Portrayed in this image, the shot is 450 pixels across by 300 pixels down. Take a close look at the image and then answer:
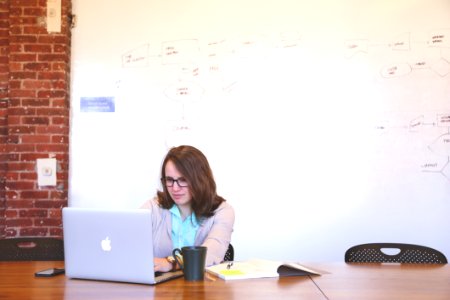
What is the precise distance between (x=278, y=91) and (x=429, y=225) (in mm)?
1411

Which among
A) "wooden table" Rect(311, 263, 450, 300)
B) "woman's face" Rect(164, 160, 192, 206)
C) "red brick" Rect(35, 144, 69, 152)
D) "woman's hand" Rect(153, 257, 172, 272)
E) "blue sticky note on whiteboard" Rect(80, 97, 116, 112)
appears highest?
"blue sticky note on whiteboard" Rect(80, 97, 116, 112)

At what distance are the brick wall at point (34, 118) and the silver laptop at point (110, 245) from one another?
192 cm

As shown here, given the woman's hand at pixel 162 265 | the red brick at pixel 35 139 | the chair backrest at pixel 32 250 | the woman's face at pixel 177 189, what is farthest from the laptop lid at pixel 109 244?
the red brick at pixel 35 139

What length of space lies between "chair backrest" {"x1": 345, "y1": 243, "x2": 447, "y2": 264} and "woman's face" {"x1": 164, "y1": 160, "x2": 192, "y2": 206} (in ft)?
2.86

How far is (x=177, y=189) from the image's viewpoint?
258 cm

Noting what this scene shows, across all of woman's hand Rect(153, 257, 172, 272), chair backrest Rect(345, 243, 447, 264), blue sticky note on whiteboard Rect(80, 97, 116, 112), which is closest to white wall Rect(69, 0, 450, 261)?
blue sticky note on whiteboard Rect(80, 97, 116, 112)

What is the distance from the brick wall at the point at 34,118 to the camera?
380 cm

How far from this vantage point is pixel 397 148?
3662 millimetres

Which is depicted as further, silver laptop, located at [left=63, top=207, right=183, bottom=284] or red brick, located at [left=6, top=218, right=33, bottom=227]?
red brick, located at [left=6, top=218, right=33, bottom=227]

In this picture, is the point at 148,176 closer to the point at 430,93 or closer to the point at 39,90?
the point at 39,90

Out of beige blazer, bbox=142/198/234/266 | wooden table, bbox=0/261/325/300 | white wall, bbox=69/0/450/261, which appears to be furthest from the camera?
white wall, bbox=69/0/450/261

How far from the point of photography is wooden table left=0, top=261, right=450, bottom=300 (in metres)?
1.75

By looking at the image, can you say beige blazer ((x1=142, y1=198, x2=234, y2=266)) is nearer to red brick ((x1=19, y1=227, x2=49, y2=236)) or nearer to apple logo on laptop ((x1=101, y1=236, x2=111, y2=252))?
apple logo on laptop ((x1=101, y1=236, x2=111, y2=252))

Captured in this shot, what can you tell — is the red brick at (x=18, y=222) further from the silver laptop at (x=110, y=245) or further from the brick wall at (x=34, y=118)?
the silver laptop at (x=110, y=245)
